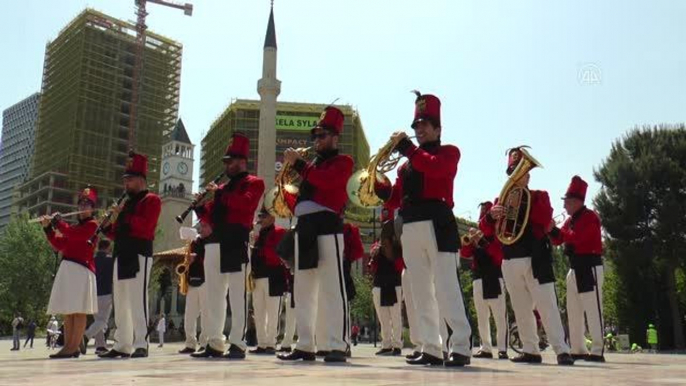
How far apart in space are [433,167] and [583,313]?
4804mm

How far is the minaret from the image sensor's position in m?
70.6

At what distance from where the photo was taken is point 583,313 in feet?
32.2

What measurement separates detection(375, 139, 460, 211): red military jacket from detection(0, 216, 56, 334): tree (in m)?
48.1

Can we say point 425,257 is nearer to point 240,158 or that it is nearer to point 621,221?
point 240,158

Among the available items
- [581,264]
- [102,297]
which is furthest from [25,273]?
[581,264]

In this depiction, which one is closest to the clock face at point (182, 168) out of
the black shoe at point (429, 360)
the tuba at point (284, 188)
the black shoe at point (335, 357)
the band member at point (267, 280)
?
the band member at point (267, 280)

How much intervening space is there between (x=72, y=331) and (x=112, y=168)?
9258 centimetres

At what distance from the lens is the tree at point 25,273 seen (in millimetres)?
48812

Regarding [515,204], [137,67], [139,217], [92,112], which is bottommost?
[139,217]

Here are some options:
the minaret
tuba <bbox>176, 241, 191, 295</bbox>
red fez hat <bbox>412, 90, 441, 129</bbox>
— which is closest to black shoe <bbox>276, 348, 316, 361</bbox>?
red fez hat <bbox>412, 90, 441, 129</bbox>

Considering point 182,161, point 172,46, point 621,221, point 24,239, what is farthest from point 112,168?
point 621,221

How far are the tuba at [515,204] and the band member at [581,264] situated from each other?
1.34 metres

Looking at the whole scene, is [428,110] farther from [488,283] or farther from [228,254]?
[488,283]

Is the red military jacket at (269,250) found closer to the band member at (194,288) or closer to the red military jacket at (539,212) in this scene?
the band member at (194,288)
